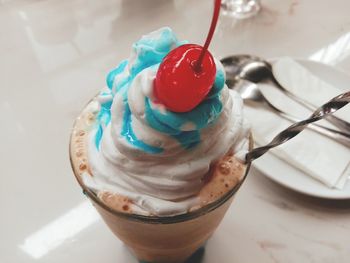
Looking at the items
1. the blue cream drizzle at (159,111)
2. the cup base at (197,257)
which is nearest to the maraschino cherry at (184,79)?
the blue cream drizzle at (159,111)

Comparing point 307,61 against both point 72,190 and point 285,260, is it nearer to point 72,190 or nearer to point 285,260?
point 285,260

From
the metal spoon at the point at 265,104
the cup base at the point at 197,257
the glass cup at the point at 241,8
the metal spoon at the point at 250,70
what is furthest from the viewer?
the glass cup at the point at 241,8

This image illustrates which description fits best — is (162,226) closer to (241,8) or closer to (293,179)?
(293,179)

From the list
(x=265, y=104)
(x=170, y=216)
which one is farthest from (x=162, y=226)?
(x=265, y=104)

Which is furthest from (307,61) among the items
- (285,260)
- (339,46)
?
(285,260)

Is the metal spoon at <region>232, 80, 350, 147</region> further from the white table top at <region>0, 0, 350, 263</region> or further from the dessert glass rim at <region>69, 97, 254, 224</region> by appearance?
the dessert glass rim at <region>69, 97, 254, 224</region>

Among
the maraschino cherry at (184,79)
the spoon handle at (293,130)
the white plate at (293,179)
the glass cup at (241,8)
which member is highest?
the maraschino cherry at (184,79)

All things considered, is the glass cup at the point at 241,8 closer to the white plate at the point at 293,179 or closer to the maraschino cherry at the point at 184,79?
the white plate at the point at 293,179

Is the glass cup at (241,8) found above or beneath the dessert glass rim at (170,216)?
beneath
